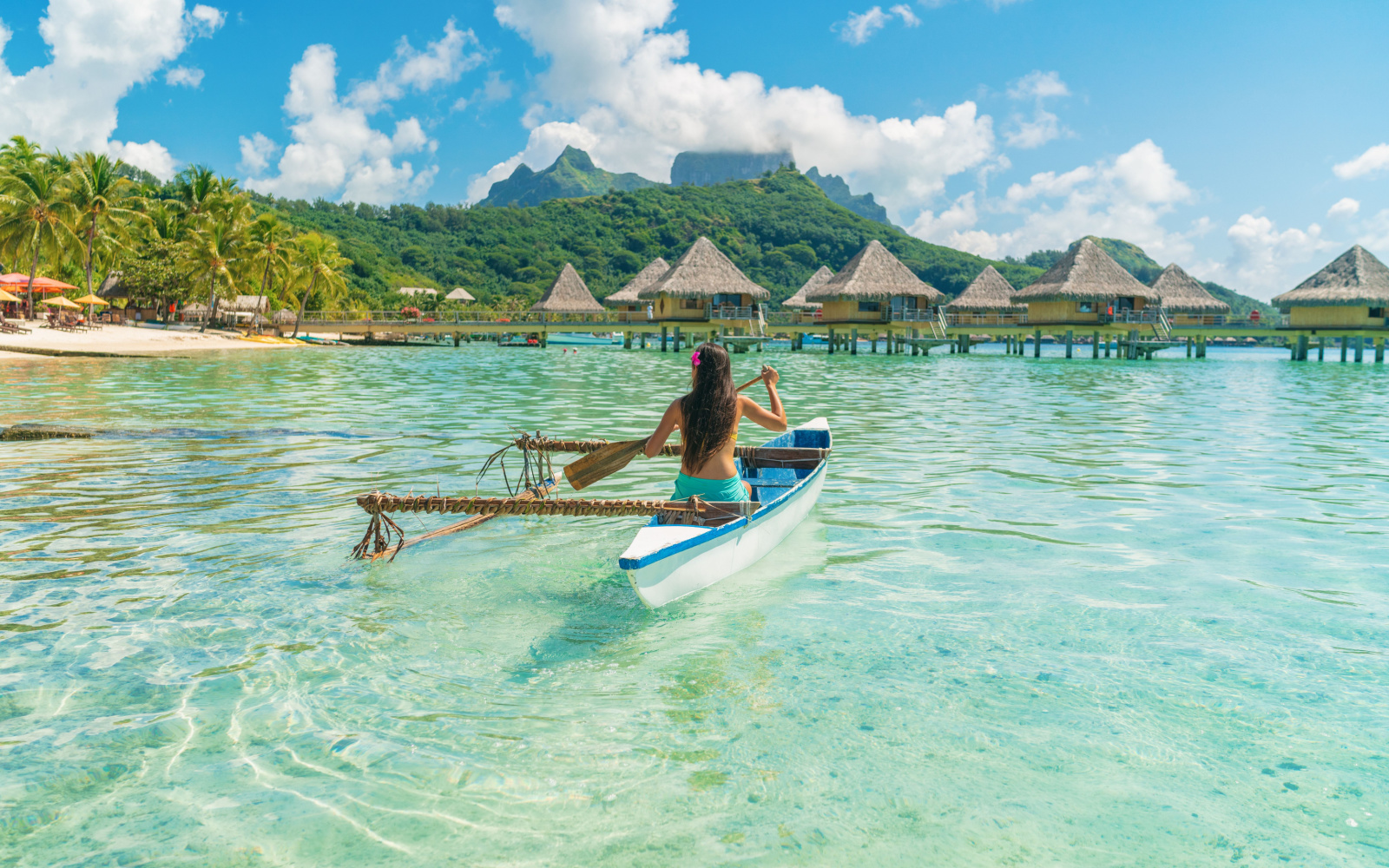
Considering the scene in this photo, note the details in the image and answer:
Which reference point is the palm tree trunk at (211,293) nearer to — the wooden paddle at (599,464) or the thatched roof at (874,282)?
the thatched roof at (874,282)

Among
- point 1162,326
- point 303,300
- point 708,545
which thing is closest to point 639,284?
point 303,300

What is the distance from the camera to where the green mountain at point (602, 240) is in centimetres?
8006

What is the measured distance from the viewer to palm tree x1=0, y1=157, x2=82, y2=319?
116 feet

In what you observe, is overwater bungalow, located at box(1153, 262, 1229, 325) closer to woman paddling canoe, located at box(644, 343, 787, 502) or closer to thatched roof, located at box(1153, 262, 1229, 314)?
thatched roof, located at box(1153, 262, 1229, 314)

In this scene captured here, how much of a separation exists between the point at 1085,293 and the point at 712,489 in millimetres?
40470

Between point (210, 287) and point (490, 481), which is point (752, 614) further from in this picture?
point (210, 287)

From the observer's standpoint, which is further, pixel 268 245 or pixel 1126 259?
pixel 1126 259

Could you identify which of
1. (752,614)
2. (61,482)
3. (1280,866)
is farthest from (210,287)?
(1280,866)

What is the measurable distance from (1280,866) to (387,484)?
25.5 ft

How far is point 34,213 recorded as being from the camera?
35656mm

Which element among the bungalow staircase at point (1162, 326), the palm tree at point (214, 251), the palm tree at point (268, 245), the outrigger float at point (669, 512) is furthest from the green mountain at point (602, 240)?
the outrigger float at point (669, 512)

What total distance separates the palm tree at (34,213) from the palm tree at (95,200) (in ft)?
2.48

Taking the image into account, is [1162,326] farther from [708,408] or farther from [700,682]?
[700,682]

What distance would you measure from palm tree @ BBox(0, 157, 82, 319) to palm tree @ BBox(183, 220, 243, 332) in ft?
19.5
